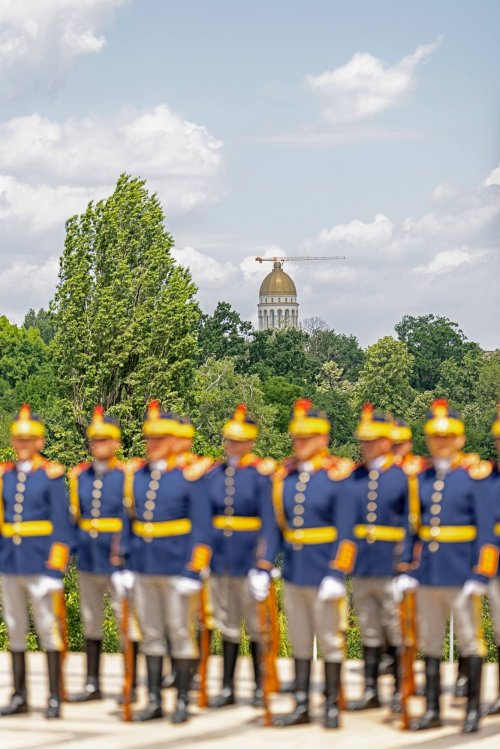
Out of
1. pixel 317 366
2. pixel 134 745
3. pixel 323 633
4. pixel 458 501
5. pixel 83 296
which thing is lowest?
pixel 134 745

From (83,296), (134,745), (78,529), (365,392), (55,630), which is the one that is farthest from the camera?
(365,392)

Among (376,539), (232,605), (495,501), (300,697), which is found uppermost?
(495,501)

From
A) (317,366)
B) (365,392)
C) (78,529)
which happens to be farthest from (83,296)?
(317,366)

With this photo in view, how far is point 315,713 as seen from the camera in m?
13.9

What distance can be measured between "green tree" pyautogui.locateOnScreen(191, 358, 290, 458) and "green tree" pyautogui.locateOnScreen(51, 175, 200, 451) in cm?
1682

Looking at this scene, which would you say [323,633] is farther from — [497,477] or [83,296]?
[83,296]

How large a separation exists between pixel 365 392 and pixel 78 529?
339 feet

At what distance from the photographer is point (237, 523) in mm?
14234

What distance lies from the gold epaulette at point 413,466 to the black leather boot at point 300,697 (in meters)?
1.77

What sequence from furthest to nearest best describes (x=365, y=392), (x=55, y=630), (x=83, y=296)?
(x=365, y=392) < (x=83, y=296) < (x=55, y=630)

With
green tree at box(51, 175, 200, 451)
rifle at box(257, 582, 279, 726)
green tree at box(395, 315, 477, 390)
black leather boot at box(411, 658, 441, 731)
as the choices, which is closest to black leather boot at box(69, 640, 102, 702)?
rifle at box(257, 582, 279, 726)

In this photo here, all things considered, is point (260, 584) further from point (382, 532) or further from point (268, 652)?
point (382, 532)

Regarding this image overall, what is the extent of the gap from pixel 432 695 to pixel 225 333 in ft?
383

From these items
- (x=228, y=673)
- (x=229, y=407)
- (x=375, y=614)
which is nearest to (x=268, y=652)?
(x=228, y=673)
